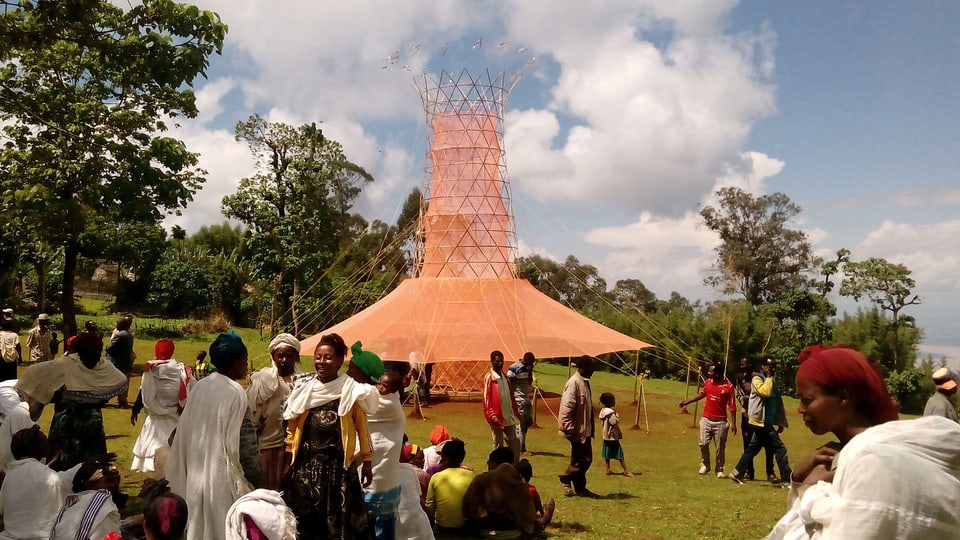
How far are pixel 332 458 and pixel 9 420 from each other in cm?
273

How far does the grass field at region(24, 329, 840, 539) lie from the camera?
6.35 meters

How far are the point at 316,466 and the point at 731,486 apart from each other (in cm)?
616

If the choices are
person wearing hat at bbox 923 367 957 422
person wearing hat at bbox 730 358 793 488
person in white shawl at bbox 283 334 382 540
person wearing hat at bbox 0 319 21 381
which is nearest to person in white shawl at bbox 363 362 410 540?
person in white shawl at bbox 283 334 382 540

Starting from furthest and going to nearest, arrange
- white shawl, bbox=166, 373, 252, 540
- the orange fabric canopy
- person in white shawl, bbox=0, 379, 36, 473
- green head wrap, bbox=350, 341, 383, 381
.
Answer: the orange fabric canopy → person in white shawl, bbox=0, 379, 36, 473 → green head wrap, bbox=350, 341, 383, 381 → white shawl, bbox=166, 373, 252, 540

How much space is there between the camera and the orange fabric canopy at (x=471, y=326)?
49.4 feet

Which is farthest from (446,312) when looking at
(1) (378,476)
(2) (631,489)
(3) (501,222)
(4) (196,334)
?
(4) (196,334)

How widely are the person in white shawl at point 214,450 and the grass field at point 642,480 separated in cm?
290

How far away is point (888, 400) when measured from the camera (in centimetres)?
206

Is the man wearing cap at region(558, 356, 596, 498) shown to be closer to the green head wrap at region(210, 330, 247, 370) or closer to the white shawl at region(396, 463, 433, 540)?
the white shawl at region(396, 463, 433, 540)

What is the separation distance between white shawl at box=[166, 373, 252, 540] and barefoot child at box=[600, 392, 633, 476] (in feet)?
17.5

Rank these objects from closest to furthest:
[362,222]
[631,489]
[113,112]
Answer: [631,489] < [113,112] < [362,222]

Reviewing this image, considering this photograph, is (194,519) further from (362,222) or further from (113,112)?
(362,222)

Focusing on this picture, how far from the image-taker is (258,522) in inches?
109

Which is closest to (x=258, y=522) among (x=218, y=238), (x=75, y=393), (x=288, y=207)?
(x=75, y=393)
